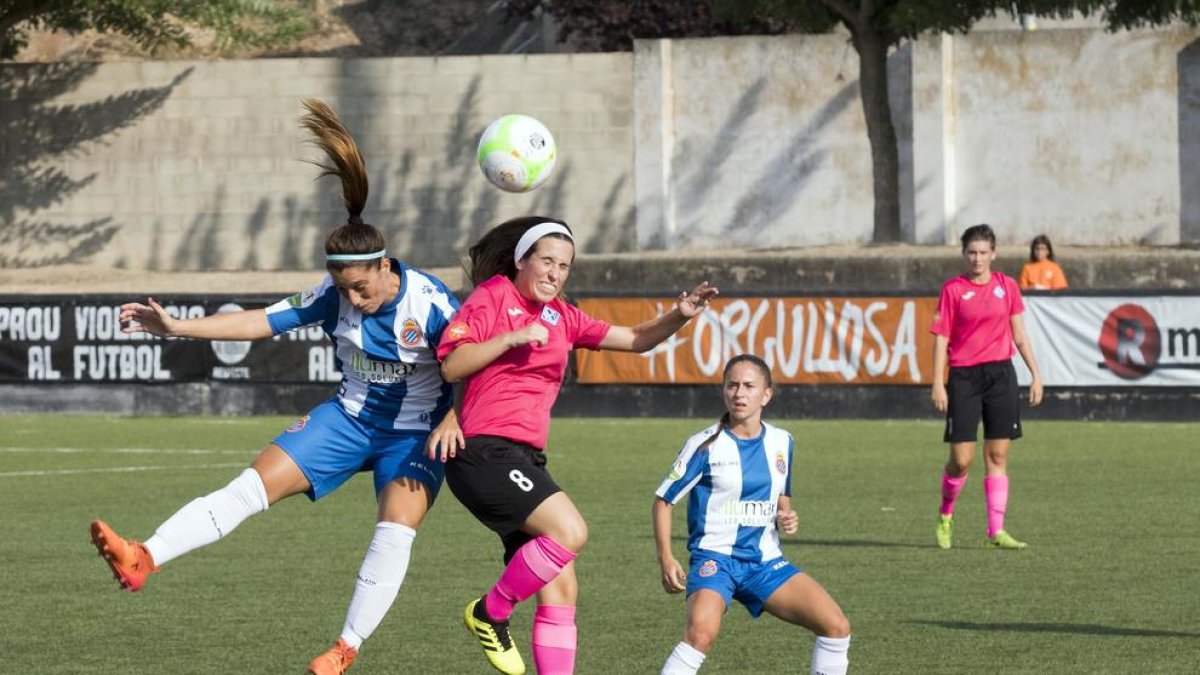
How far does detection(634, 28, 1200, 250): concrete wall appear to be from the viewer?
2958 cm

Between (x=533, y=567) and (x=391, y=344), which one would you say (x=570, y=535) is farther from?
(x=391, y=344)

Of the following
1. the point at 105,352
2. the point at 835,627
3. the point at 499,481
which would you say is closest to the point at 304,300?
the point at 499,481

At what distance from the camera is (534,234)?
8000 mm

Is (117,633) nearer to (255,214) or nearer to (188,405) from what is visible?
(188,405)

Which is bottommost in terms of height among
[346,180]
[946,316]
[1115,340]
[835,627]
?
[835,627]

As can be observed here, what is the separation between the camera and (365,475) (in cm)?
1898

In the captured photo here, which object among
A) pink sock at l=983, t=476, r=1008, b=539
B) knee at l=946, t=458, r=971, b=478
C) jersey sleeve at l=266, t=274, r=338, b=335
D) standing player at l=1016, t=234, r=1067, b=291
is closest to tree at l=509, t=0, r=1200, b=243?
standing player at l=1016, t=234, r=1067, b=291

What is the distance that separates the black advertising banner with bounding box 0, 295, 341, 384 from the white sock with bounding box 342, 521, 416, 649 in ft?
54.3

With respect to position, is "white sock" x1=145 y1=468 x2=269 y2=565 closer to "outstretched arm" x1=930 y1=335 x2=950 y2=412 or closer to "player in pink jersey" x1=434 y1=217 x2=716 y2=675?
"player in pink jersey" x1=434 y1=217 x2=716 y2=675

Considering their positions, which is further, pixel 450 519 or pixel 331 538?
pixel 450 519

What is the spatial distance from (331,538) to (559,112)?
18.1 meters

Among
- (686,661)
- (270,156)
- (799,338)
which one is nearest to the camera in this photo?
(686,661)

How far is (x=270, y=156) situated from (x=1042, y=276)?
42.6 ft

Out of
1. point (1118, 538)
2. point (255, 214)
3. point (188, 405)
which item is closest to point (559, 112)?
point (255, 214)
